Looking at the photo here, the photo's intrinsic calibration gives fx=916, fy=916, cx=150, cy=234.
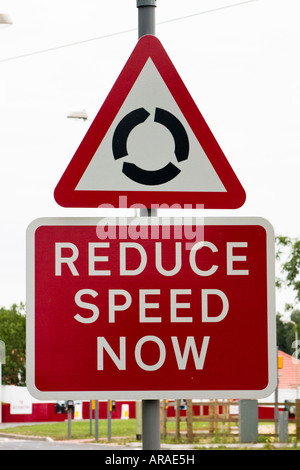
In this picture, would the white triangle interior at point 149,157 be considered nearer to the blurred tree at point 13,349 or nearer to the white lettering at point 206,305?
the white lettering at point 206,305

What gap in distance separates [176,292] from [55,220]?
40cm

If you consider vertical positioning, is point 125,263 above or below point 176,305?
above

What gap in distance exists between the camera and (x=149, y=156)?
104 inches

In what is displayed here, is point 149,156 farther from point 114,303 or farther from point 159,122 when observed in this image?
point 114,303

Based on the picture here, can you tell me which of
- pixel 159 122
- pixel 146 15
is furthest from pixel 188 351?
pixel 146 15

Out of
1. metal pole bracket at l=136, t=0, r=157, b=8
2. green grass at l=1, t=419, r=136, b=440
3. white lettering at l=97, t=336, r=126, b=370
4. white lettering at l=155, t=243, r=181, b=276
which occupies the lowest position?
green grass at l=1, t=419, r=136, b=440

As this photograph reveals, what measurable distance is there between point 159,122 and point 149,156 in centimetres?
12

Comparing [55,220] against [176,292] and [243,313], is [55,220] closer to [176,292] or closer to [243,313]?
[176,292]

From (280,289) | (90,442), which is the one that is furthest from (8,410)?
(280,289)

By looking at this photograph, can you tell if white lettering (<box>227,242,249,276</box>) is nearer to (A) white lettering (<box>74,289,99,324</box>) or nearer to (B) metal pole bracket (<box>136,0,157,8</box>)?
(A) white lettering (<box>74,289,99,324</box>)

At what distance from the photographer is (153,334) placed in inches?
99.3

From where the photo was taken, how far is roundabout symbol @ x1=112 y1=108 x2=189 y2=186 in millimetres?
2652

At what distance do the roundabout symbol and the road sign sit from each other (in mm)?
155

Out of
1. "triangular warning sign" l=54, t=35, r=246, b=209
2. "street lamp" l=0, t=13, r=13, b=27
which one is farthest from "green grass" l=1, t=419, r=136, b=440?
"triangular warning sign" l=54, t=35, r=246, b=209
